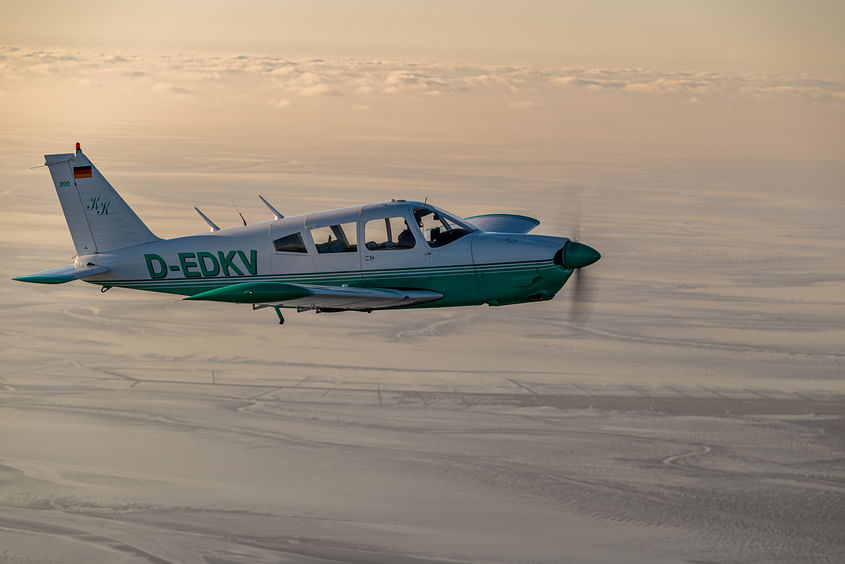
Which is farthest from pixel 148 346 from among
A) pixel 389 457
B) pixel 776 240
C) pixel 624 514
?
pixel 776 240

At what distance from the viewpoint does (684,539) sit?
227ft

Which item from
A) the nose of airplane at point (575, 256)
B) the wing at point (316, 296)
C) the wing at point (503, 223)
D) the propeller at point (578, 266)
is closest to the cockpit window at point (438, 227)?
the wing at point (316, 296)

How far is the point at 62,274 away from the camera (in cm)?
2470

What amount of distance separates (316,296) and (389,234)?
2.63 m

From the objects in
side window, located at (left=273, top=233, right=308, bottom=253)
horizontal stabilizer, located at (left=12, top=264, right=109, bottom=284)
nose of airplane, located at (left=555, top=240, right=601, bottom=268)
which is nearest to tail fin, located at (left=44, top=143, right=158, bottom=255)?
horizontal stabilizer, located at (left=12, top=264, right=109, bottom=284)

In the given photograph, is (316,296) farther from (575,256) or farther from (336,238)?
(575,256)

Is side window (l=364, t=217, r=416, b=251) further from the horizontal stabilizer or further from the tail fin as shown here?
the horizontal stabilizer

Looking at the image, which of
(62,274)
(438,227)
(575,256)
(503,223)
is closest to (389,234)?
(438,227)

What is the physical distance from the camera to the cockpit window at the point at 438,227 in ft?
78.0

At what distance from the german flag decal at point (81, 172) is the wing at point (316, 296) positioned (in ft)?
20.1

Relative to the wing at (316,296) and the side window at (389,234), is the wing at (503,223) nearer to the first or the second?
the side window at (389,234)

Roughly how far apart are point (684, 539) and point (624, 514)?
16.3 feet

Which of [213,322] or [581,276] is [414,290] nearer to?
[581,276]

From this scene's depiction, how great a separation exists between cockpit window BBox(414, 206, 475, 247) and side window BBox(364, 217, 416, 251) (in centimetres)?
41
